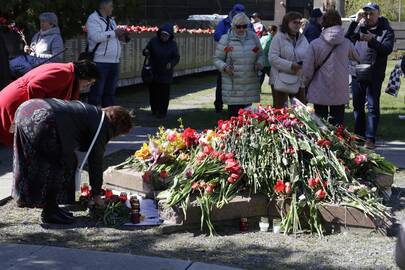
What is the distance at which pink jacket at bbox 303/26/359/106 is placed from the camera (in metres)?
8.05

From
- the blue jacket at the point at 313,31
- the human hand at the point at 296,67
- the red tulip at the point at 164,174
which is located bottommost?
the red tulip at the point at 164,174

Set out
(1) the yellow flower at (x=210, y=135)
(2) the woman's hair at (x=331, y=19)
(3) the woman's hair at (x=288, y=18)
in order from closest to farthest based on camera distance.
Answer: (1) the yellow flower at (x=210, y=135), (2) the woman's hair at (x=331, y=19), (3) the woman's hair at (x=288, y=18)

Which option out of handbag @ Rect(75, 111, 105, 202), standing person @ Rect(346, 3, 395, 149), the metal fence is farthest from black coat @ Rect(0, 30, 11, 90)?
the metal fence

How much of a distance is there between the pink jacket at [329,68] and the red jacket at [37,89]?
3.19 meters

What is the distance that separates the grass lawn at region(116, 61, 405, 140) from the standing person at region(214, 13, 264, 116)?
1664mm

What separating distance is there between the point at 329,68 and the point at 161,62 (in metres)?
4.36

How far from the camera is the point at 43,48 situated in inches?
357

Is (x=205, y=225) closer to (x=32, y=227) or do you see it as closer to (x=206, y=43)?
(x=32, y=227)

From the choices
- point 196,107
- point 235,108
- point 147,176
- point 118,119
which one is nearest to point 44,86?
point 118,119

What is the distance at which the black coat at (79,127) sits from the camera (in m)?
5.47

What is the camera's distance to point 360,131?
30.7 ft

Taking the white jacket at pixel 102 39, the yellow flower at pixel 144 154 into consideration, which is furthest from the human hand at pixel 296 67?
the yellow flower at pixel 144 154

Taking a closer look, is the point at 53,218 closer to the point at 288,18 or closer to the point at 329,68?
the point at 329,68

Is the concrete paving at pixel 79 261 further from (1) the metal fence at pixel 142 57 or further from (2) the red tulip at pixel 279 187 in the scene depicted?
(1) the metal fence at pixel 142 57
